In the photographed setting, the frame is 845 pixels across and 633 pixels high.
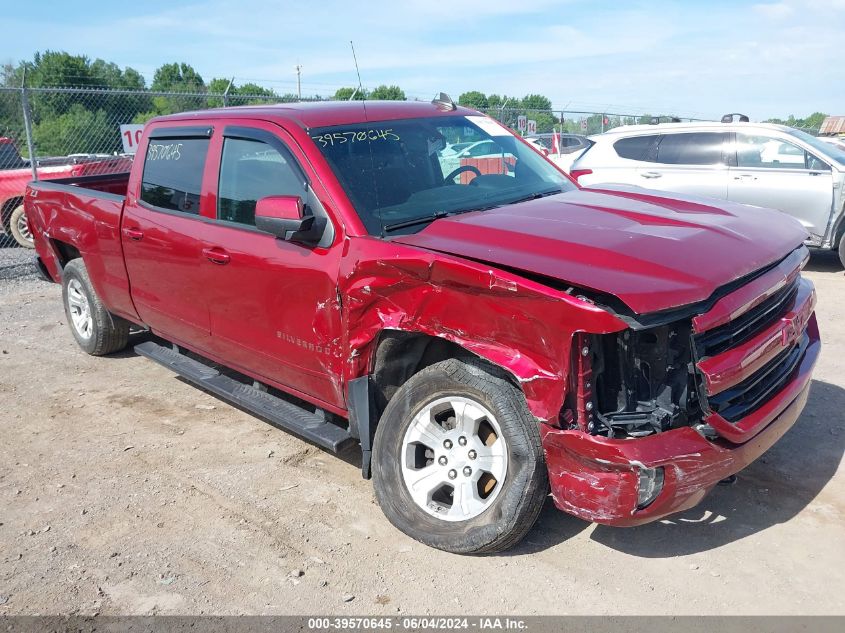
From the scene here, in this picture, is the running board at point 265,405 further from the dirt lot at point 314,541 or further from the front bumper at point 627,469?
the front bumper at point 627,469

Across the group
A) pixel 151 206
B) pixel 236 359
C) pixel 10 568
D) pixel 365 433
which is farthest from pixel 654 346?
pixel 151 206

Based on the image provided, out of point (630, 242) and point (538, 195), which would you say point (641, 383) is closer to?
point (630, 242)

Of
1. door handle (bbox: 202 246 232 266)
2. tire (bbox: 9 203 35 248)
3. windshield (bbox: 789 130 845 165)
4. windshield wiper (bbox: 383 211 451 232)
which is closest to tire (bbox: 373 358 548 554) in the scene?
windshield wiper (bbox: 383 211 451 232)

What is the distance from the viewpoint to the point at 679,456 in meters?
2.88

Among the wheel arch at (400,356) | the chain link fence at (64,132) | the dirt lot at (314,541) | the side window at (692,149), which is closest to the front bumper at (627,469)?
the dirt lot at (314,541)

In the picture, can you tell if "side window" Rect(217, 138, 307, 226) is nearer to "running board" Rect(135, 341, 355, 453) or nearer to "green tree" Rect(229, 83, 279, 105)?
"running board" Rect(135, 341, 355, 453)

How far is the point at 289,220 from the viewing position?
3.64m

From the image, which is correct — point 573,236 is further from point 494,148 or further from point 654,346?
point 494,148

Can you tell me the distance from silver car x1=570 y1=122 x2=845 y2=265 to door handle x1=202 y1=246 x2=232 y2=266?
5844 millimetres

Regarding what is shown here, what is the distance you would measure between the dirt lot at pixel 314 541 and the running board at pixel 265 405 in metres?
0.34

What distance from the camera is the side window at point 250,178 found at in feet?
13.2

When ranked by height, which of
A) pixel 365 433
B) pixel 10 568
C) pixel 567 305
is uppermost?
pixel 567 305

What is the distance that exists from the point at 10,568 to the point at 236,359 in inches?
63.7

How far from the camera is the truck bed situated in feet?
18.2
